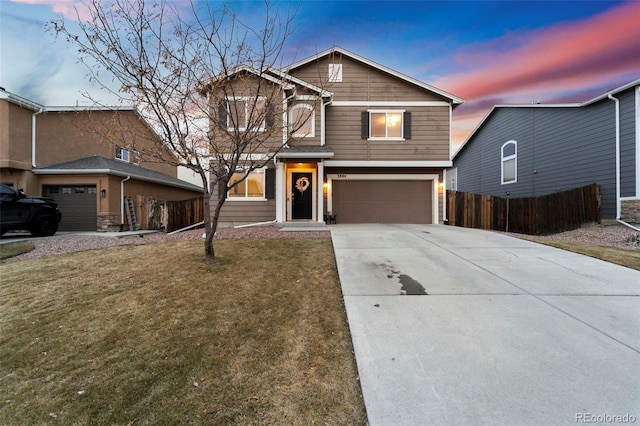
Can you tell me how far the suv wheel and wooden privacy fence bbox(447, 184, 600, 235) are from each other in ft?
55.0

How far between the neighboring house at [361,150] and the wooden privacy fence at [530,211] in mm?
993

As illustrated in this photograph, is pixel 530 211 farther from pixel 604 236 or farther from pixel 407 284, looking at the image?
pixel 407 284

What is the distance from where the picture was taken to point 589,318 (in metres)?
3.42

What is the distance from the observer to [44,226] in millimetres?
10641

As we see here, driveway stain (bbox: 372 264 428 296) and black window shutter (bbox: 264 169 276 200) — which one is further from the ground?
black window shutter (bbox: 264 169 276 200)

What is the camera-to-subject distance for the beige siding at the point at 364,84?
40.1 ft

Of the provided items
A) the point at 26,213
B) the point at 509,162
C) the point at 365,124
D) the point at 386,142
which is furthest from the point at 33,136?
the point at 509,162

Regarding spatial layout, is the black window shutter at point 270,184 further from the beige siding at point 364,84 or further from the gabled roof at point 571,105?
the gabled roof at point 571,105

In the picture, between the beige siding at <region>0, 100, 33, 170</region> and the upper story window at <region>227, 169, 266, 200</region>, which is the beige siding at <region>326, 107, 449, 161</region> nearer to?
the upper story window at <region>227, 169, 266, 200</region>

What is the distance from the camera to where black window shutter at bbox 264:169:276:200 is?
11289mm

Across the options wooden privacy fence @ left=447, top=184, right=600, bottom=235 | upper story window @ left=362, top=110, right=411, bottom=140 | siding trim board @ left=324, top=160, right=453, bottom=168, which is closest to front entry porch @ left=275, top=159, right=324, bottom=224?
siding trim board @ left=324, top=160, right=453, bottom=168

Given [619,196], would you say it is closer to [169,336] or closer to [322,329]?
[322,329]

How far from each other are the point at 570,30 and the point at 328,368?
44.9ft

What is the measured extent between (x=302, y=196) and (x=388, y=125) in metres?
5.03
